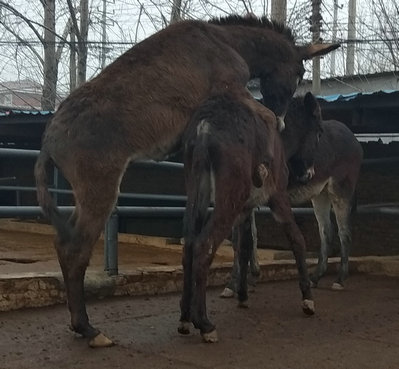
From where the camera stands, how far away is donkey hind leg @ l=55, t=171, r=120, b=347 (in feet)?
15.5

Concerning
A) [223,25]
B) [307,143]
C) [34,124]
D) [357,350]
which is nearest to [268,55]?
[223,25]

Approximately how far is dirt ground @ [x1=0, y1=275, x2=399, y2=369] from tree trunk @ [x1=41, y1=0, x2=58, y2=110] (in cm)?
1393

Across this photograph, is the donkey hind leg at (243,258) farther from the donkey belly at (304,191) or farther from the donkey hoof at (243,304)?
the donkey belly at (304,191)

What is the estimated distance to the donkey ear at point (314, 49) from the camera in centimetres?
645

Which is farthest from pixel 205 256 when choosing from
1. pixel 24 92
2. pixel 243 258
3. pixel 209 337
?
pixel 24 92

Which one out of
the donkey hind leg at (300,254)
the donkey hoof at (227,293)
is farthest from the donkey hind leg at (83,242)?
the donkey hoof at (227,293)

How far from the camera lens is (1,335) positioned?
16.8 ft

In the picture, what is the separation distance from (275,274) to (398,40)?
13.6 m

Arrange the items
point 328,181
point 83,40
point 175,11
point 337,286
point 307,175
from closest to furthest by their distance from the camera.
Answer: point 307,175 < point 337,286 < point 328,181 < point 175,11 < point 83,40

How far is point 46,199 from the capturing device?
4.98 metres

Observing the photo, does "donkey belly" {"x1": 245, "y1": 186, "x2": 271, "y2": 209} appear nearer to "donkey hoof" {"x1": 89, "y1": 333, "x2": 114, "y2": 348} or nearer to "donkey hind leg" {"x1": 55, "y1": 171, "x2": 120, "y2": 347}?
"donkey hind leg" {"x1": 55, "y1": 171, "x2": 120, "y2": 347}

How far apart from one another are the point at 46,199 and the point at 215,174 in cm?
125

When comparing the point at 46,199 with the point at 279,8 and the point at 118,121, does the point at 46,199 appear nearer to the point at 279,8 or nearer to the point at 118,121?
the point at 118,121

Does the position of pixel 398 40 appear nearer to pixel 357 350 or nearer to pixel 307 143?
pixel 307 143
